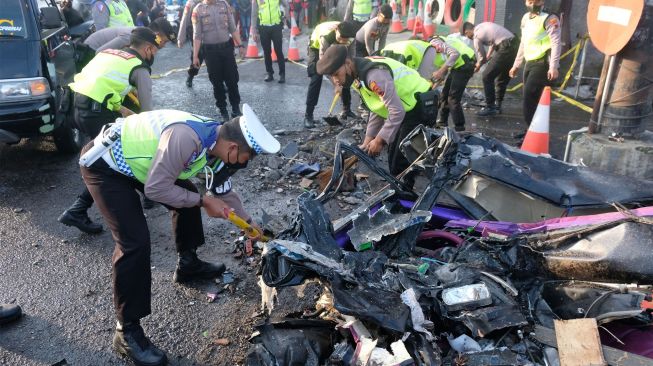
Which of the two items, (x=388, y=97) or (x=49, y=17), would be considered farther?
(x=49, y=17)

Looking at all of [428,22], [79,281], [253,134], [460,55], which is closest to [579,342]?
[253,134]

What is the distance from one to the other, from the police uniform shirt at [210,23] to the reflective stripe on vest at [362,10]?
330 cm

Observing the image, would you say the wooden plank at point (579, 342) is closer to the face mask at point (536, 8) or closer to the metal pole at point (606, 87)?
the metal pole at point (606, 87)

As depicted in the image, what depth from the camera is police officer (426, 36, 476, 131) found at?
6.08 meters

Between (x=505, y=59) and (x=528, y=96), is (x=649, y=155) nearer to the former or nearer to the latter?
(x=528, y=96)

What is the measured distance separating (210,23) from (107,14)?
2033 mm

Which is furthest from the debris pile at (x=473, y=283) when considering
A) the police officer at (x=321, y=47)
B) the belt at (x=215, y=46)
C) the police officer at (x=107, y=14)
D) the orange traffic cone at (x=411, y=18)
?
the orange traffic cone at (x=411, y=18)

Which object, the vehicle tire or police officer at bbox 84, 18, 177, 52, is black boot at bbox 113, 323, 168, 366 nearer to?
police officer at bbox 84, 18, 177, 52

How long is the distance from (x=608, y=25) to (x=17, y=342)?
5.36 metres

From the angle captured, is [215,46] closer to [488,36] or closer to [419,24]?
[488,36]

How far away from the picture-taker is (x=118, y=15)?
805 cm

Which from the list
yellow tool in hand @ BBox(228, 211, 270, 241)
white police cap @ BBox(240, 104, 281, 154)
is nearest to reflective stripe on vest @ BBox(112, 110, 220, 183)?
white police cap @ BBox(240, 104, 281, 154)

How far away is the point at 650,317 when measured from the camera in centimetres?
247

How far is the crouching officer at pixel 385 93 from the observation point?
410cm
